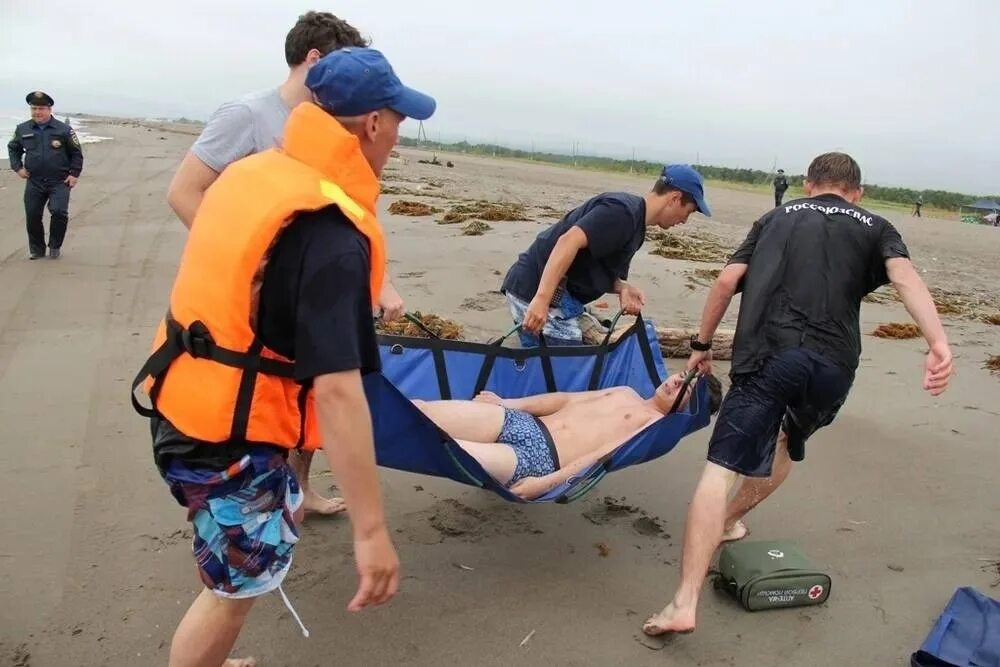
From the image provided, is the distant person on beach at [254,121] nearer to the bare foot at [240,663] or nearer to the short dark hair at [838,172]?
the bare foot at [240,663]

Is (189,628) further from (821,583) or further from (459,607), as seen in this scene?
(821,583)

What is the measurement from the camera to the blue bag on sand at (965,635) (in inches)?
95.2

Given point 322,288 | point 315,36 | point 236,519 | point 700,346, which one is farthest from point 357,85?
point 700,346

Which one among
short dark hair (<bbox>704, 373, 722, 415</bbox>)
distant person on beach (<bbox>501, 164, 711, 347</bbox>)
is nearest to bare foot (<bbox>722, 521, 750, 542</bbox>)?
short dark hair (<bbox>704, 373, 722, 415</bbox>)

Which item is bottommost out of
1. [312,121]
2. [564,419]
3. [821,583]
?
[821,583]

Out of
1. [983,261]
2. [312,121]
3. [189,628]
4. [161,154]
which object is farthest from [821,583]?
[161,154]

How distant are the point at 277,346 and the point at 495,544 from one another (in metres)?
1.80

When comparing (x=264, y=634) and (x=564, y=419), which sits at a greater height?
(x=564, y=419)

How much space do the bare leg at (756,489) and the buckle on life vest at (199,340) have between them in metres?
2.34

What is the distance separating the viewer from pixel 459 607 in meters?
2.69

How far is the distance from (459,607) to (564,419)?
1.19 m

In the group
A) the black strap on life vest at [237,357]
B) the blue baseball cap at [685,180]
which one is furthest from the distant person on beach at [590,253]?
the black strap on life vest at [237,357]

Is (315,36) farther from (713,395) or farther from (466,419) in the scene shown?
(713,395)

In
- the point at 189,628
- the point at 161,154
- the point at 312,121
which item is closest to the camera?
the point at 312,121
